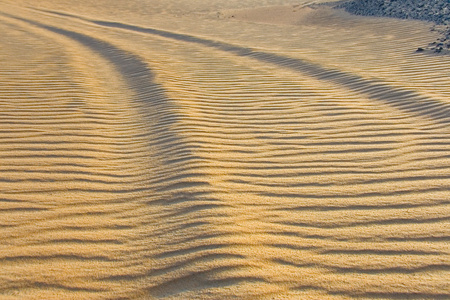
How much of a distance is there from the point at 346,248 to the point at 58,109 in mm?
3601

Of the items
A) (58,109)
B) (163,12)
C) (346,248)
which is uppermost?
(163,12)

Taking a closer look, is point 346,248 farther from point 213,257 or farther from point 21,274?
point 21,274

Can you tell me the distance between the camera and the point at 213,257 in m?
2.40

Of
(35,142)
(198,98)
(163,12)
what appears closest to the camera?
(35,142)

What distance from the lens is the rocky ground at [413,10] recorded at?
30.6 feet

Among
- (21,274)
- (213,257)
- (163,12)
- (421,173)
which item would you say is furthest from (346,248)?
(163,12)

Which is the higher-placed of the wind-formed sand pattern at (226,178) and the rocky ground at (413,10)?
the rocky ground at (413,10)

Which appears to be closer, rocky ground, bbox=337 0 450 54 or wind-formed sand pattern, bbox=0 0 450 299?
wind-formed sand pattern, bbox=0 0 450 299

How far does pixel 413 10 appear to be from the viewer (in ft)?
38.4

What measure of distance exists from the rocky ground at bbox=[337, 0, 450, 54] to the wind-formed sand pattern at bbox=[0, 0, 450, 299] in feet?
7.20

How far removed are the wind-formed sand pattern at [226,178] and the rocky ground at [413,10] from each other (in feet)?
7.20

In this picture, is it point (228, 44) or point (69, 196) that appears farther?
point (228, 44)

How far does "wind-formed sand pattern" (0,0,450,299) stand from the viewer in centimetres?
231

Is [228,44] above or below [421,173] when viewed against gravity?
above
